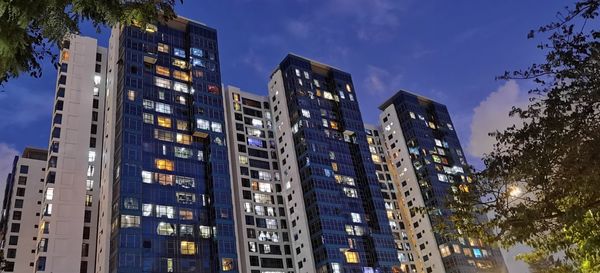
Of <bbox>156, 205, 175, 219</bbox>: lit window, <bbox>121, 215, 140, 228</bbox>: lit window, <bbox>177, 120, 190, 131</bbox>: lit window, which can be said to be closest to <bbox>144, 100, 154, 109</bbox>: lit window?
<bbox>177, 120, 190, 131</bbox>: lit window

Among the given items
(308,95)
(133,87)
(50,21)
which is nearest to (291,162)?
(308,95)

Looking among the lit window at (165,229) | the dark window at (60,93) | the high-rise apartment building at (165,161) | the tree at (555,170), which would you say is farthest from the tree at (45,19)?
the dark window at (60,93)

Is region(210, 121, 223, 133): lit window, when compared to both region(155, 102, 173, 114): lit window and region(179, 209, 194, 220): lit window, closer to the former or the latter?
region(155, 102, 173, 114): lit window

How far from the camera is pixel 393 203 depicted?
125500mm

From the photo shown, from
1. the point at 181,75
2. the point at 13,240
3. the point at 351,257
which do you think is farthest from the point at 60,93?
the point at 351,257

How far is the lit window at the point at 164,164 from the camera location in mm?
81031

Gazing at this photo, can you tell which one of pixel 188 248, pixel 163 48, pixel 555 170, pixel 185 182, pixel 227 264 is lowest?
pixel 555 170

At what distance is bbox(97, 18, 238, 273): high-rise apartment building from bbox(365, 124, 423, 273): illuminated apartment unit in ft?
156

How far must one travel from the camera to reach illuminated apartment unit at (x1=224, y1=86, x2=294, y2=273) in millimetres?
94625

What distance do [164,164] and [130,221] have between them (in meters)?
11.9

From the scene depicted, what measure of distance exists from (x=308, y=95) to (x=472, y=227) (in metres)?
98.6

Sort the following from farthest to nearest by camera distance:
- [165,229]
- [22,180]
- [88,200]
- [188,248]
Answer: [22,180]
[88,200]
[188,248]
[165,229]

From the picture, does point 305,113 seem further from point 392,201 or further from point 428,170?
point 428,170

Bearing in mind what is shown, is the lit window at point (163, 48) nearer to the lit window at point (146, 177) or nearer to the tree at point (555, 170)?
the lit window at point (146, 177)
